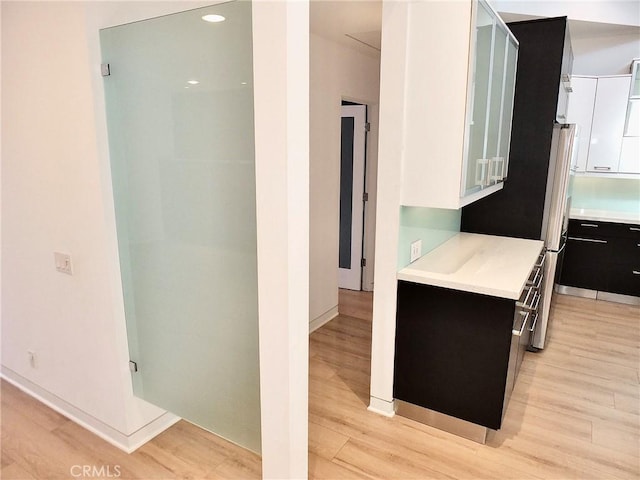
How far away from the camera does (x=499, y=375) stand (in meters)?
2.29

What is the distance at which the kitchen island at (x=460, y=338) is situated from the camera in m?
2.28

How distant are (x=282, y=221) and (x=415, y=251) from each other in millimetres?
1371

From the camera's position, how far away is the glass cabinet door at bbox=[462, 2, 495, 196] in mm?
2150

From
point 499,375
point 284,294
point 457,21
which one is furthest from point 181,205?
point 499,375

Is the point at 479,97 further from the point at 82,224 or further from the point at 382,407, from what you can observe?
the point at 82,224

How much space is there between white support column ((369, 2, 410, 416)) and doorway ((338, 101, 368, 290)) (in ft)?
7.89

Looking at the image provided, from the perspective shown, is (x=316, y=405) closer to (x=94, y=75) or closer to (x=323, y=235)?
(x=323, y=235)

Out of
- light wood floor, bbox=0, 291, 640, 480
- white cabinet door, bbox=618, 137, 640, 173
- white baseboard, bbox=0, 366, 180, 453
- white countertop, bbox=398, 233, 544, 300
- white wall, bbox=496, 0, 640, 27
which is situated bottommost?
light wood floor, bbox=0, 291, 640, 480

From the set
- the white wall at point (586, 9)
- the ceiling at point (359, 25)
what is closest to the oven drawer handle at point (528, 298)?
the ceiling at point (359, 25)

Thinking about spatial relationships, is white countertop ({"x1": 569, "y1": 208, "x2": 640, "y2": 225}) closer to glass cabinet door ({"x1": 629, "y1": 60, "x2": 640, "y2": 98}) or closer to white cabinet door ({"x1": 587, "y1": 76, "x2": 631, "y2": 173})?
white cabinet door ({"x1": 587, "y1": 76, "x2": 631, "y2": 173})

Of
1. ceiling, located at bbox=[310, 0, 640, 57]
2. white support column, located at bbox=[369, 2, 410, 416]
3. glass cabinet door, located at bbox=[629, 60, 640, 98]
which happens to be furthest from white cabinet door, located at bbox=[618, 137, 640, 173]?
white support column, located at bbox=[369, 2, 410, 416]

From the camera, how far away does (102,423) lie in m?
2.44
